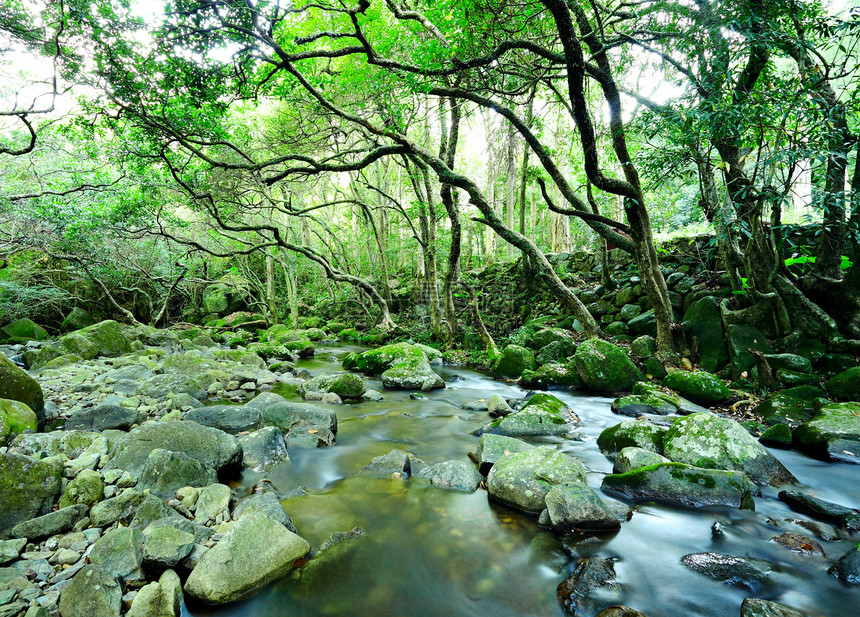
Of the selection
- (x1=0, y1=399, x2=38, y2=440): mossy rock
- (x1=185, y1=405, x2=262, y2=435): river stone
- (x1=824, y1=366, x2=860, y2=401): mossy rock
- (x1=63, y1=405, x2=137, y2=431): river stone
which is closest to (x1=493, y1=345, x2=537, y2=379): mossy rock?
(x1=824, y1=366, x2=860, y2=401): mossy rock

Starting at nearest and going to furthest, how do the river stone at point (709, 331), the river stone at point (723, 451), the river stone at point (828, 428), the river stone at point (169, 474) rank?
1. the river stone at point (169, 474)
2. the river stone at point (723, 451)
3. the river stone at point (828, 428)
4. the river stone at point (709, 331)

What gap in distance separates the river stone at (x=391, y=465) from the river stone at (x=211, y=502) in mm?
1543

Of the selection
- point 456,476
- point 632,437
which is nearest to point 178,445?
point 456,476

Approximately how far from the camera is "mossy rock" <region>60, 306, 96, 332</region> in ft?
50.1

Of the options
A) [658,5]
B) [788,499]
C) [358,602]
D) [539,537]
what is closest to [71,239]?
[358,602]

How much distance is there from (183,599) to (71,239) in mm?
11668

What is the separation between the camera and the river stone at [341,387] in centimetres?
721

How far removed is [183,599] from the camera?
2297 mm

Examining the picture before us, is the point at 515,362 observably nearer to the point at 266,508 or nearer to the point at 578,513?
the point at 578,513

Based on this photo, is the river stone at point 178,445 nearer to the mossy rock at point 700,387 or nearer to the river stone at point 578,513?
the river stone at point 578,513

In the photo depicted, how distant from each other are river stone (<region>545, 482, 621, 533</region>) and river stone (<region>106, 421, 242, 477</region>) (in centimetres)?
313

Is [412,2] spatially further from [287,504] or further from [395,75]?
[287,504]

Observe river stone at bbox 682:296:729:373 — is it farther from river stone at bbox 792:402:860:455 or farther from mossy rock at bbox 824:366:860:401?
river stone at bbox 792:402:860:455

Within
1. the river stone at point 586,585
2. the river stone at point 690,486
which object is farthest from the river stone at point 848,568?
the river stone at point 586,585
